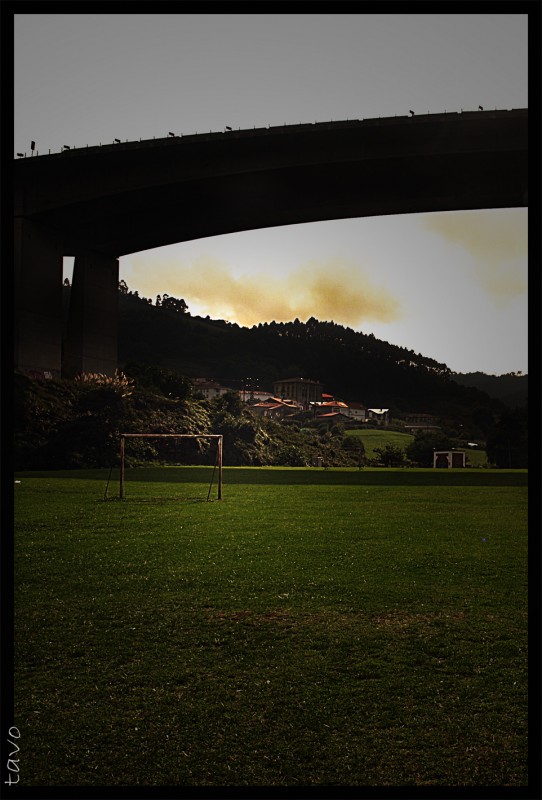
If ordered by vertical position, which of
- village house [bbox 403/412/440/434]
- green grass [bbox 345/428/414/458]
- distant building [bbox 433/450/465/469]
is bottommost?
distant building [bbox 433/450/465/469]

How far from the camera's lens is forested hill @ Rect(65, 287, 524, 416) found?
7312 centimetres

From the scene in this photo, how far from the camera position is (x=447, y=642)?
638 centimetres

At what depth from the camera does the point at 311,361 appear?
75.1 meters

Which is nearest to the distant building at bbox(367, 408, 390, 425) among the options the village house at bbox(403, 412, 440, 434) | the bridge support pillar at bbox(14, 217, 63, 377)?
the village house at bbox(403, 412, 440, 434)

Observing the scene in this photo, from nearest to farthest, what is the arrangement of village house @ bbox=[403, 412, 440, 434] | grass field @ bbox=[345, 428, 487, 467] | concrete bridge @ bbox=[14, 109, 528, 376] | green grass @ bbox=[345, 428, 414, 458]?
concrete bridge @ bbox=[14, 109, 528, 376]
grass field @ bbox=[345, 428, 487, 467]
green grass @ bbox=[345, 428, 414, 458]
village house @ bbox=[403, 412, 440, 434]

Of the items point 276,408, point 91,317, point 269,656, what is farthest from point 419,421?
point 269,656

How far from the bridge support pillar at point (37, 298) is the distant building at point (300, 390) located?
3113 centimetres

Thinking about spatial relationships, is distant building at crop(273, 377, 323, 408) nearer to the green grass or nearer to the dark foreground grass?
the green grass

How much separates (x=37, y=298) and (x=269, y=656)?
3885 cm

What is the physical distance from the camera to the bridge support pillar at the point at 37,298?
39.6 meters

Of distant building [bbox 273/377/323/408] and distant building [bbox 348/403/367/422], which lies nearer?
distant building [bbox 348/403/367/422]

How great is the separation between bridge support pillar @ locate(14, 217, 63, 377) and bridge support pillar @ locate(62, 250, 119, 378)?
263 centimetres

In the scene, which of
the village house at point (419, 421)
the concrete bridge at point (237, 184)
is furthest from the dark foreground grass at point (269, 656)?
the village house at point (419, 421)

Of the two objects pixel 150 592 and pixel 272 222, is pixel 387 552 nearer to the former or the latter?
pixel 150 592
